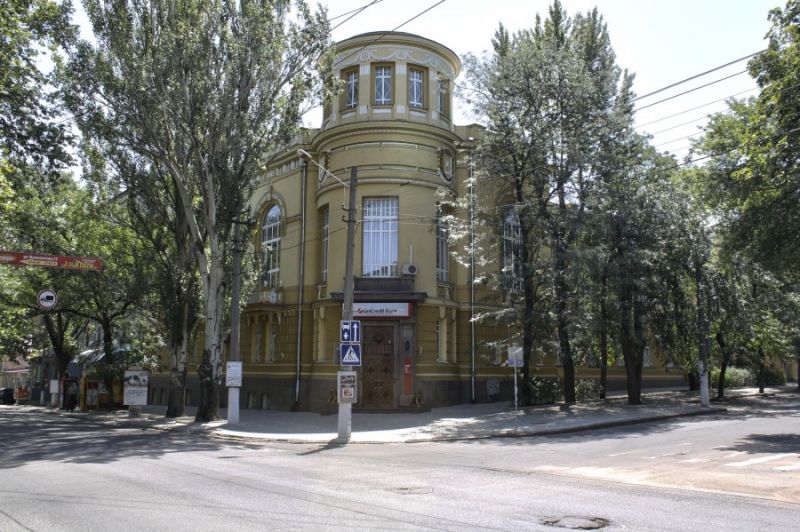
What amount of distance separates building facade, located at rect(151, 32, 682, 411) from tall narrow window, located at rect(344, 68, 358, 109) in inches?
2.2

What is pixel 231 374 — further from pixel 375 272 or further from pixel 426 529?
pixel 426 529

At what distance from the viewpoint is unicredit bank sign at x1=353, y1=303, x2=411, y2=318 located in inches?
938

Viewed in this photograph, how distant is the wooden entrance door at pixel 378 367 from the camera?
79.9ft

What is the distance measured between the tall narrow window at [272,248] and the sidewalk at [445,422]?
6.61 m

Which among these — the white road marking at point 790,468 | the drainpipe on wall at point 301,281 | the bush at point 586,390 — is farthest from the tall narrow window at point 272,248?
the white road marking at point 790,468

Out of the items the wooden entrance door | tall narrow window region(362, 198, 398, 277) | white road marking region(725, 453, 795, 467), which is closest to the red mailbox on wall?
the wooden entrance door

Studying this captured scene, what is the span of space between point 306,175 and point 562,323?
13320 millimetres

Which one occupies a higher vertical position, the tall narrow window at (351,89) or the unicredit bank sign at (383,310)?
the tall narrow window at (351,89)

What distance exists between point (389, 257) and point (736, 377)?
28546 mm

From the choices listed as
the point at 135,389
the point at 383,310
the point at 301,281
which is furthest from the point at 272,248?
the point at 383,310

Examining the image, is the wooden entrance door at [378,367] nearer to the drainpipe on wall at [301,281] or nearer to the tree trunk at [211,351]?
the drainpipe on wall at [301,281]

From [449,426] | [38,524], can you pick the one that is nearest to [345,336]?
[449,426]

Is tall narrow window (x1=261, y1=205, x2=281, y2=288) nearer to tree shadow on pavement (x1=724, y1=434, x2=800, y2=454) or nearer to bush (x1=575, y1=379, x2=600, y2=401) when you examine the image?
bush (x1=575, y1=379, x2=600, y2=401)

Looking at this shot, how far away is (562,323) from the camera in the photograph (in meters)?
22.9
